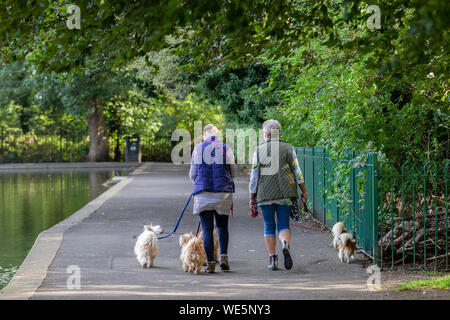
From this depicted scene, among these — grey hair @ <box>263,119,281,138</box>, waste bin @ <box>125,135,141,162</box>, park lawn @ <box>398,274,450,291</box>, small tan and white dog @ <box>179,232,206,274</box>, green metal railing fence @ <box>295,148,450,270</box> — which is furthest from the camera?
waste bin @ <box>125,135,141,162</box>

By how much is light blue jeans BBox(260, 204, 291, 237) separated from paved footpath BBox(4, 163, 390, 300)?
474mm

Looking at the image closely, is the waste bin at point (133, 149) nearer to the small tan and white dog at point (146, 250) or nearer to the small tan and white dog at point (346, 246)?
the small tan and white dog at point (146, 250)

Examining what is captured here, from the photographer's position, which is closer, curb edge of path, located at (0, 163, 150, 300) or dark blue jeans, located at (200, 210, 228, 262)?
curb edge of path, located at (0, 163, 150, 300)

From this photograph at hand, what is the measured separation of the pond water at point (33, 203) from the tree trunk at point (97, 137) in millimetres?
5851

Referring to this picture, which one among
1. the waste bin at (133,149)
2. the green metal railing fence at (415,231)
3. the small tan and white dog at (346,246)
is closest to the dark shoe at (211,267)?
the small tan and white dog at (346,246)

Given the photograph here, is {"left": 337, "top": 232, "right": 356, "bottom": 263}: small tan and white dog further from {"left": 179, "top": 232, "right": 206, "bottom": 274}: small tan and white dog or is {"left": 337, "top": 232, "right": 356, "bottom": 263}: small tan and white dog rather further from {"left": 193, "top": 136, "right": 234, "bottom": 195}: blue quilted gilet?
{"left": 179, "top": 232, "right": 206, "bottom": 274}: small tan and white dog

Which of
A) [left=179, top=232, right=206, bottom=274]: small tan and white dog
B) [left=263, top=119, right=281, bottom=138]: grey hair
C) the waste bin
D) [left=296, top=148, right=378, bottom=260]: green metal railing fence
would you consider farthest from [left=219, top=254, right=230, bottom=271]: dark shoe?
the waste bin

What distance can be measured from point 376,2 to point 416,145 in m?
3.71

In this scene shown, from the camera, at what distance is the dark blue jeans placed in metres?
7.94

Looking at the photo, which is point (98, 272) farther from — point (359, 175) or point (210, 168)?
point (359, 175)

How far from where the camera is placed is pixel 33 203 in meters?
17.9

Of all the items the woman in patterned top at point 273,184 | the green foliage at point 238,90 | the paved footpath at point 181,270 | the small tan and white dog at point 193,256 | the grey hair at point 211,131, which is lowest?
the paved footpath at point 181,270

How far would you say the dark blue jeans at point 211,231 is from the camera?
26.1 feet

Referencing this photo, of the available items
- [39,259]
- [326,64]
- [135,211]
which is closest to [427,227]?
[326,64]
